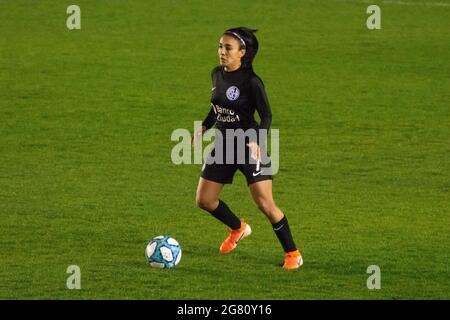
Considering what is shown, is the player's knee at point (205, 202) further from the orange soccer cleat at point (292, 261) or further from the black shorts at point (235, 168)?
the orange soccer cleat at point (292, 261)

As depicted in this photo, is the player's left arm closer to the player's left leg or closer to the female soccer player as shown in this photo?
the female soccer player

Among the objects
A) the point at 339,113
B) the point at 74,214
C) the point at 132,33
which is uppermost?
the point at 132,33

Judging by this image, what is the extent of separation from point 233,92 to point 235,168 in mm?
807

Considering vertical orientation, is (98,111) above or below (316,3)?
below

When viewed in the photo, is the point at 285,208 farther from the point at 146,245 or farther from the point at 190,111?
the point at 190,111

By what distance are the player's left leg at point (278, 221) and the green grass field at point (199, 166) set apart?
0.58 feet

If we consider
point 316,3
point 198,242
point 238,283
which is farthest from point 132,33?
point 238,283

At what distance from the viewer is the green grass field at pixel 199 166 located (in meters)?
12.4

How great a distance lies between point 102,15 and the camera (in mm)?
28172

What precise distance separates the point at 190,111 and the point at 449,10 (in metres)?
9.79

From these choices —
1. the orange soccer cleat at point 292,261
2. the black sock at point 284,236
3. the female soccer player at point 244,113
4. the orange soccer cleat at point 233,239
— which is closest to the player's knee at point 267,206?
the female soccer player at point 244,113

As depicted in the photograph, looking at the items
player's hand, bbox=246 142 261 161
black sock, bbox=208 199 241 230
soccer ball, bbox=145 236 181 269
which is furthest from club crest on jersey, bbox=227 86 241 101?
soccer ball, bbox=145 236 181 269

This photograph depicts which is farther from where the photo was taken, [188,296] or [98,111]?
[98,111]

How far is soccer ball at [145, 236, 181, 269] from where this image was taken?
40.5ft
